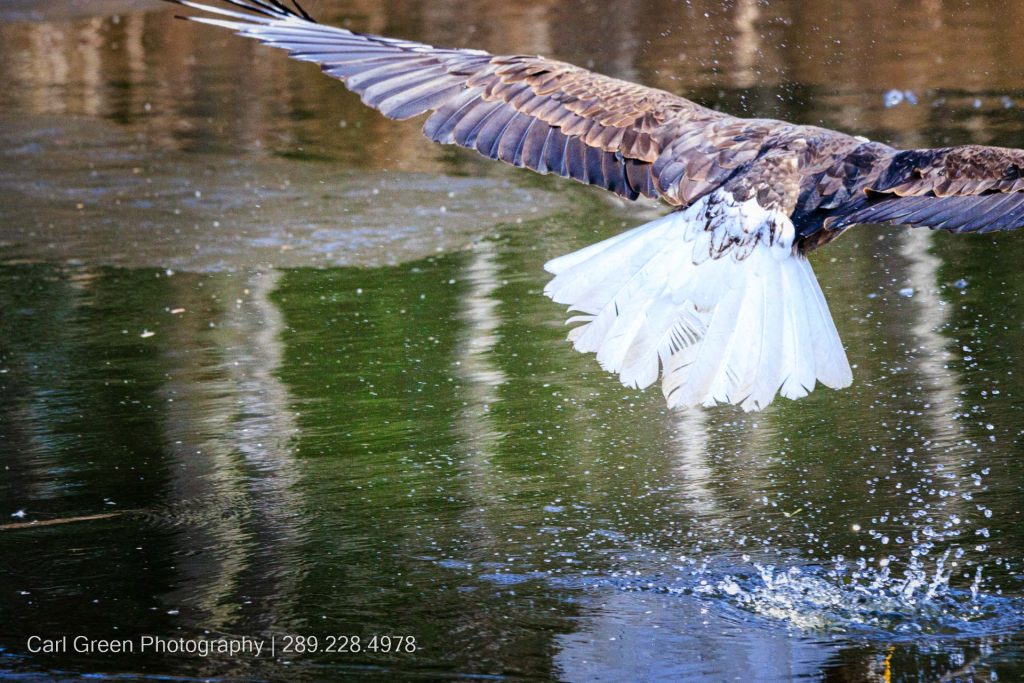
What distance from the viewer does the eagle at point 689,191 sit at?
492 cm

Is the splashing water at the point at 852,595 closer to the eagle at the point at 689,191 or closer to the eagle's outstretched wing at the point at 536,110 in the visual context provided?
the eagle at the point at 689,191

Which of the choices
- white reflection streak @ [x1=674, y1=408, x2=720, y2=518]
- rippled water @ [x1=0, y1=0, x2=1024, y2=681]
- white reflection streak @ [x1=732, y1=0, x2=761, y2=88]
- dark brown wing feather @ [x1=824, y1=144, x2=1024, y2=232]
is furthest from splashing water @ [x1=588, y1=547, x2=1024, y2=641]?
white reflection streak @ [x1=732, y1=0, x2=761, y2=88]

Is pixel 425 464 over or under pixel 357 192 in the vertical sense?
under

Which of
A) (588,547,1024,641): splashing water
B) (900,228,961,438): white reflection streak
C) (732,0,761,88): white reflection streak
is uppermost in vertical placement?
(732,0,761,88): white reflection streak

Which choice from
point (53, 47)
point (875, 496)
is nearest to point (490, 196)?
point (875, 496)

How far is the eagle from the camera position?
492 centimetres

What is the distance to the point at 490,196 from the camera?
32.2 feet

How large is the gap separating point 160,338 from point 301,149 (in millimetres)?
3964

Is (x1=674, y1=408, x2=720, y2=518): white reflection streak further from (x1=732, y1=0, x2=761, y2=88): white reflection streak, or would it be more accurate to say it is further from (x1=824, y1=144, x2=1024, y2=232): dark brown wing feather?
(x1=732, y1=0, x2=761, y2=88): white reflection streak

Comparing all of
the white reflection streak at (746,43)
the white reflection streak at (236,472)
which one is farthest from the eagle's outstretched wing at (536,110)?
the white reflection streak at (746,43)

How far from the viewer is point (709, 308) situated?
5137 millimetres

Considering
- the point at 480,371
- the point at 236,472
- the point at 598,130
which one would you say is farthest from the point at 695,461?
the point at 236,472

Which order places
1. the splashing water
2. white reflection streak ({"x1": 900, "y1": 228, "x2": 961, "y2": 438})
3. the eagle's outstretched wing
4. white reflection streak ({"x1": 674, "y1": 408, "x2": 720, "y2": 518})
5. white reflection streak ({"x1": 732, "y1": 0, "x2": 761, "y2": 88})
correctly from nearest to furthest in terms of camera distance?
the splashing water < white reflection streak ({"x1": 674, "y1": 408, "x2": 720, "y2": 518}) < the eagle's outstretched wing < white reflection streak ({"x1": 900, "y1": 228, "x2": 961, "y2": 438}) < white reflection streak ({"x1": 732, "y1": 0, "x2": 761, "y2": 88})

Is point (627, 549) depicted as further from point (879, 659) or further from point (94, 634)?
point (94, 634)
